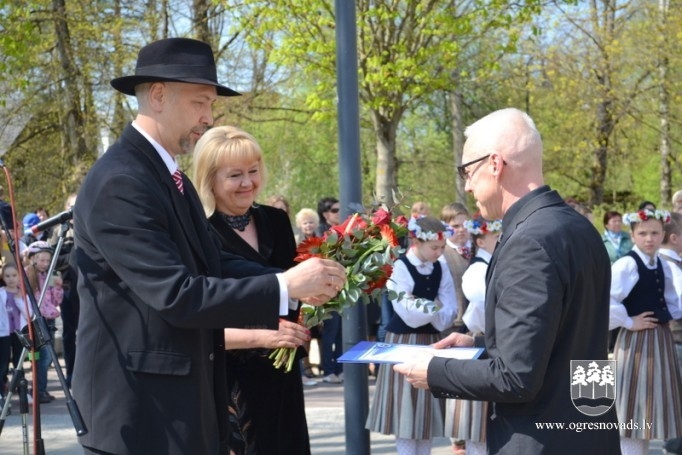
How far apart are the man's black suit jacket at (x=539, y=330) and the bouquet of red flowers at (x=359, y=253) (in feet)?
2.56

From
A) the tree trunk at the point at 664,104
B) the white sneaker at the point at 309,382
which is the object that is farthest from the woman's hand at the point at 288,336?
the tree trunk at the point at 664,104

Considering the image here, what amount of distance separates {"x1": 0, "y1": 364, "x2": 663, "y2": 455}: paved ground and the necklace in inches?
138

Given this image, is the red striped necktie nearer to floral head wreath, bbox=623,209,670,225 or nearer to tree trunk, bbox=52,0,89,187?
floral head wreath, bbox=623,209,670,225

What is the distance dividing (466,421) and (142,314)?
4.00 meters

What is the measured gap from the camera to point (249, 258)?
165 inches

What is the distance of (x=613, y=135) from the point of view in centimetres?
2472

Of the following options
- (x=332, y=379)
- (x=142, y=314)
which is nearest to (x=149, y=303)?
(x=142, y=314)

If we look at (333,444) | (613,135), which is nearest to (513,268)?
(333,444)

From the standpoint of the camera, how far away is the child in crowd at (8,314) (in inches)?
374

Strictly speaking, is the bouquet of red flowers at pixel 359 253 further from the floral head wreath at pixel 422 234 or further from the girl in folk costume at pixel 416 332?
the floral head wreath at pixel 422 234

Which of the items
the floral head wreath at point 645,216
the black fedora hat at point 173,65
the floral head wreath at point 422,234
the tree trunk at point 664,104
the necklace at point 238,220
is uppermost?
the tree trunk at point 664,104

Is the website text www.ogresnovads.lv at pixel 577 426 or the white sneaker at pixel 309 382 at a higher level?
the website text www.ogresnovads.lv at pixel 577 426

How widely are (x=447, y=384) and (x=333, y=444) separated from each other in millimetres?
4747

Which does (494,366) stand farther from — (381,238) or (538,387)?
(381,238)
